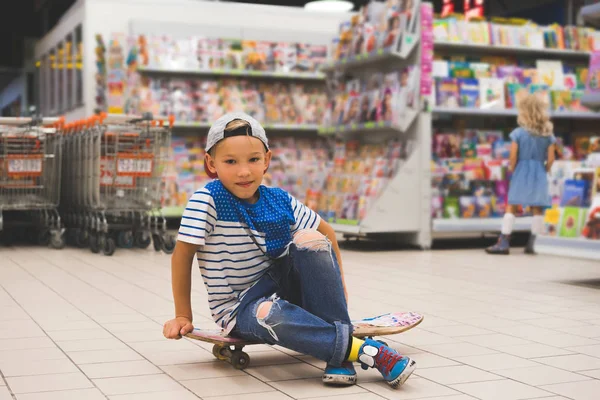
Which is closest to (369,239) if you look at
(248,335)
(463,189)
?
(463,189)

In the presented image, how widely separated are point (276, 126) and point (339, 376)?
7.31 metres

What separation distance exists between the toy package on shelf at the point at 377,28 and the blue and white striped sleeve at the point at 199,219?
464cm

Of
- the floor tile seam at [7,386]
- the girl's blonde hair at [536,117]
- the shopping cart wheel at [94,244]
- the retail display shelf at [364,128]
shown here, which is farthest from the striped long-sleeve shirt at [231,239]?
the girl's blonde hair at [536,117]

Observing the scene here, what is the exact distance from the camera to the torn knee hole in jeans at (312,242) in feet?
8.66

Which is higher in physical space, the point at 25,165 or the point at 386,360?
the point at 25,165

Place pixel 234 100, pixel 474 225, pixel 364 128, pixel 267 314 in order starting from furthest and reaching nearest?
pixel 234 100, pixel 364 128, pixel 474 225, pixel 267 314

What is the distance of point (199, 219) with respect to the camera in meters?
2.74

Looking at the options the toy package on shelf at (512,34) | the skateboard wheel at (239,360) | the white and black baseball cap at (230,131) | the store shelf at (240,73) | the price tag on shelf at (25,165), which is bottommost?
the skateboard wheel at (239,360)

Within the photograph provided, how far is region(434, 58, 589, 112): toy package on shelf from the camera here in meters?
7.56

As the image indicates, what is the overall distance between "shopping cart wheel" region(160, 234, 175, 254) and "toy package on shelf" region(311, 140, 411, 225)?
151 centimetres

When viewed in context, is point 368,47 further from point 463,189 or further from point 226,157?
point 226,157

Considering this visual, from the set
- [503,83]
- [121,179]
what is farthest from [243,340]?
[503,83]

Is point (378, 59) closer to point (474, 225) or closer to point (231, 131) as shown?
point (474, 225)

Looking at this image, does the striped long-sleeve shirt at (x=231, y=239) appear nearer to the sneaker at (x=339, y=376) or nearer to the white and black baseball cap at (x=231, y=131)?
the white and black baseball cap at (x=231, y=131)
